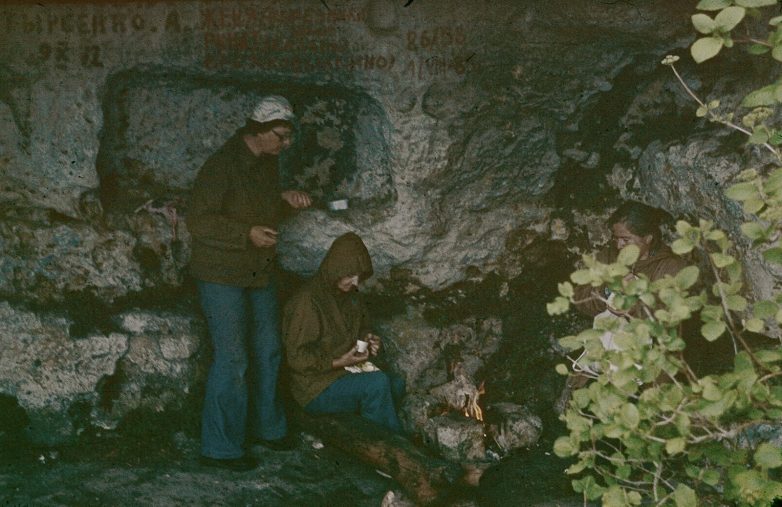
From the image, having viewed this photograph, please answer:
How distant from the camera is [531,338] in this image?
676 centimetres

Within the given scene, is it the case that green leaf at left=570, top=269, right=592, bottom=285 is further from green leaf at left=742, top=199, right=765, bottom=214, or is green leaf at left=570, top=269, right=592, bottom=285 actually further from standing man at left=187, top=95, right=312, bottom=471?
standing man at left=187, top=95, right=312, bottom=471

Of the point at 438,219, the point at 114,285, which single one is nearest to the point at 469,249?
the point at 438,219

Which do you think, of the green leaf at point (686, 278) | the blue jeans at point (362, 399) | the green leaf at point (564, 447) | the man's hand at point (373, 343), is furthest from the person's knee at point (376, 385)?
the green leaf at point (686, 278)

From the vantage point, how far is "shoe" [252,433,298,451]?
612cm

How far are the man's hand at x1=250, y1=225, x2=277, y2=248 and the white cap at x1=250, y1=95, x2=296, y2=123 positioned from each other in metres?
0.66

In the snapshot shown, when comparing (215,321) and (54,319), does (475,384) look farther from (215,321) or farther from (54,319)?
(54,319)

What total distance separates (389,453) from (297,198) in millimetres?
1687

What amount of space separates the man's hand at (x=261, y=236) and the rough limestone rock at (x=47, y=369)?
1.26 meters

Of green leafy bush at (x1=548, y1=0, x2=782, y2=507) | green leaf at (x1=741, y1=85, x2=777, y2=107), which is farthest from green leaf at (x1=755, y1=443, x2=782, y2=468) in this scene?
green leaf at (x1=741, y1=85, x2=777, y2=107)

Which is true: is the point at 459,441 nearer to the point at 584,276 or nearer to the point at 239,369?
the point at 239,369

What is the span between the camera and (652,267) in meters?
6.04

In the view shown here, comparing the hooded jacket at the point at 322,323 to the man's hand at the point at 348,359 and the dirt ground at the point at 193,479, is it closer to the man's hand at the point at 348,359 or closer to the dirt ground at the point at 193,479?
the man's hand at the point at 348,359

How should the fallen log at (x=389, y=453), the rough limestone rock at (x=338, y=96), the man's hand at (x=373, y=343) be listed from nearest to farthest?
the fallen log at (x=389, y=453), the rough limestone rock at (x=338, y=96), the man's hand at (x=373, y=343)

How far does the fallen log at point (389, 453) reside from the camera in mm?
5496
